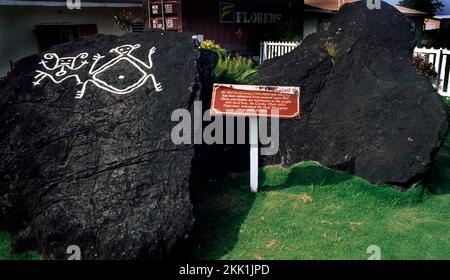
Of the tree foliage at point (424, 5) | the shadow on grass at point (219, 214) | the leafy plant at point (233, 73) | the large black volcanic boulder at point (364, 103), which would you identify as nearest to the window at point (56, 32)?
the leafy plant at point (233, 73)

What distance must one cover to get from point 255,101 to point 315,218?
136 centimetres

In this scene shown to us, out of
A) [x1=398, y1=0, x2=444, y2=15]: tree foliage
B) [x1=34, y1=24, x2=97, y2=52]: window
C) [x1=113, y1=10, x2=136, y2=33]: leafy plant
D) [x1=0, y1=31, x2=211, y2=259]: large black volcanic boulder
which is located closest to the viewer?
[x1=0, y1=31, x2=211, y2=259]: large black volcanic boulder

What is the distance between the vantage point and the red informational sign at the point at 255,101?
4.45 m

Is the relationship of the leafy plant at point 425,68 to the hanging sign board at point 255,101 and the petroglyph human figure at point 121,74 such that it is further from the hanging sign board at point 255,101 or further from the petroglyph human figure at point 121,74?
the petroglyph human figure at point 121,74

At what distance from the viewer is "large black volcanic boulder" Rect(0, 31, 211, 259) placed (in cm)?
354

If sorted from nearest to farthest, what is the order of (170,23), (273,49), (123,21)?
(123,21) → (170,23) → (273,49)

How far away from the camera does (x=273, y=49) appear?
548 inches

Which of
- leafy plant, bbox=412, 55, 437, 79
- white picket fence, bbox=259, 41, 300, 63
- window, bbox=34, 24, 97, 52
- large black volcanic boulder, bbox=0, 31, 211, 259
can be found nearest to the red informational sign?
large black volcanic boulder, bbox=0, 31, 211, 259

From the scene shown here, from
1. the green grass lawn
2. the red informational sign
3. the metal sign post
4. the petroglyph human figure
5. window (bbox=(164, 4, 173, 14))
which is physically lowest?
the green grass lawn

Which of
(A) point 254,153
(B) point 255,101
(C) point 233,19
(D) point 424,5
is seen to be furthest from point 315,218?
(D) point 424,5

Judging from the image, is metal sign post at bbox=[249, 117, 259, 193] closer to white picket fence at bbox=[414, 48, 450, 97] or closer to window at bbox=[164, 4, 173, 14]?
white picket fence at bbox=[414, 48, 450, 97]

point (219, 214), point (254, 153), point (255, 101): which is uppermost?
point (255, 101)

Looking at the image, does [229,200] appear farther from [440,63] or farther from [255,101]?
[440,63]

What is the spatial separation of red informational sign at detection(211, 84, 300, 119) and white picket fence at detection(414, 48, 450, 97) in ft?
20.9
